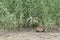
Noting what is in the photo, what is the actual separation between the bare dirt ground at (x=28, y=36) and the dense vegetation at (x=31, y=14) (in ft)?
0.90

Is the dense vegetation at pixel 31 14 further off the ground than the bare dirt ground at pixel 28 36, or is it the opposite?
the dense vegetation at pixel 31 14

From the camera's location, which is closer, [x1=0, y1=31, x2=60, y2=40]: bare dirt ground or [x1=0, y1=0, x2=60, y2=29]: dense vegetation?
[x1=0, y1=31, x2=60, y2=40]: bare dirt ground

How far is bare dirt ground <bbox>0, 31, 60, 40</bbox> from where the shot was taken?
391 centimetres

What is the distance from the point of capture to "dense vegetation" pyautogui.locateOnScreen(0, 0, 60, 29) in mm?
4383

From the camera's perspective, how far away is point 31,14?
14.9ft

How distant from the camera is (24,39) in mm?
3867

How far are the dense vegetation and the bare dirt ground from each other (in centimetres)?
27

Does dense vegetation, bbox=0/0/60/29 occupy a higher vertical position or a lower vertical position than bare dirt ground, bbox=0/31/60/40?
higher

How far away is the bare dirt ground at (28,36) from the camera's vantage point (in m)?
3.91

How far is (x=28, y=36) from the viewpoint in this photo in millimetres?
4008

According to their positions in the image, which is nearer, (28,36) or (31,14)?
(28,36)

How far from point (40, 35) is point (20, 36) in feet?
1.36

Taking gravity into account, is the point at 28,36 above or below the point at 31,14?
below

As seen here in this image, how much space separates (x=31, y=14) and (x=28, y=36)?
27.9 inches
